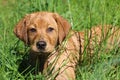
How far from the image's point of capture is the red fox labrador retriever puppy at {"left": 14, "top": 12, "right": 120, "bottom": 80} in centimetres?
657

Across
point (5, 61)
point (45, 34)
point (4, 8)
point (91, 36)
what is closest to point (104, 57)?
point (91, 36)

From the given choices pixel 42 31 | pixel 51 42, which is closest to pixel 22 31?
pixel 42 31

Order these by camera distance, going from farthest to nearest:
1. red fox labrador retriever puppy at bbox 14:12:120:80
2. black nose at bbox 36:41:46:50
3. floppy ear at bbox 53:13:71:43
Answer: floppy ear at bbox 53:13:71:43 < red fox labrador retriever puppy at bbox 14:12:120:80 < black nose at bbox 36:41:46:50

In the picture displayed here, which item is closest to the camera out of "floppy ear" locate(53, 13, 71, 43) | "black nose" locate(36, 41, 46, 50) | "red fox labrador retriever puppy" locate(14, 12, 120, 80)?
"black nose" locate(36, 41, 46, 50)

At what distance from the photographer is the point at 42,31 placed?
666cm

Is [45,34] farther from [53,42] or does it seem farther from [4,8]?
[4,8]

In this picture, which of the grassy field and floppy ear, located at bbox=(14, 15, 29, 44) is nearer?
the grassy field

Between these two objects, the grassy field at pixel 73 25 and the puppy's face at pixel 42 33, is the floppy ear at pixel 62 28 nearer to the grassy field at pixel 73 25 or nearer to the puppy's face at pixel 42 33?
the puppy's face at pixel 42 33

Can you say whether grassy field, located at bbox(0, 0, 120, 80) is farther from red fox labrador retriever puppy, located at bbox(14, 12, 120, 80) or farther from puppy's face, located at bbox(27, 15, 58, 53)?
puppy's face, located at bbox(27, 15, 58, 53)

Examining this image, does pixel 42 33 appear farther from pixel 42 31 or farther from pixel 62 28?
pixel 62 28

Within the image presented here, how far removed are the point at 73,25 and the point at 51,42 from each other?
50.6 inches

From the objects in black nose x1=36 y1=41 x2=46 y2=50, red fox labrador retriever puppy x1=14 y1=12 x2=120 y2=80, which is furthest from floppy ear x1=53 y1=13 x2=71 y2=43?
black nose x1=36 y1=41 x2=46 y2=50

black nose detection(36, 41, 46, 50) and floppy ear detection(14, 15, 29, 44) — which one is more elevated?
floppy ear detection(14, 15, 29, 44)

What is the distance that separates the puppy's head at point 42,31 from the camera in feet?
21.4
